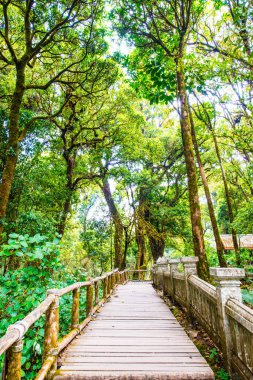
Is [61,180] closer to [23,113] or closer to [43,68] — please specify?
[23,113]

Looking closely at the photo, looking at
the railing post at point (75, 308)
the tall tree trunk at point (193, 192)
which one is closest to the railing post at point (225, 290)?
the railing post at point (75, 308)

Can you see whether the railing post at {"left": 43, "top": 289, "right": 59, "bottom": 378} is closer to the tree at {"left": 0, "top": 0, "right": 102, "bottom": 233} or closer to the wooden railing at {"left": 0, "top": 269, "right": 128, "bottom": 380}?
the wooden railing at {"left": 0, "top": 269, "right": 128, "bottom": 380}

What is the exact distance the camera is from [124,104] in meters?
14.9

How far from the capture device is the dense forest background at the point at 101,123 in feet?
23.4

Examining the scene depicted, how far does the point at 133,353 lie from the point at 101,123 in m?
13.1

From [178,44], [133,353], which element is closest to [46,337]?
[133,353]

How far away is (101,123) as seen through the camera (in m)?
15.2

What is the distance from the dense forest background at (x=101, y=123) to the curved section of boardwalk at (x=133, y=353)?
0.83 m

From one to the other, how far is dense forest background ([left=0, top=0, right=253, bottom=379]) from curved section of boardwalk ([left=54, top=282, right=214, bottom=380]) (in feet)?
2.73

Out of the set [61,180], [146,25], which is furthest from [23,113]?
[146,25]

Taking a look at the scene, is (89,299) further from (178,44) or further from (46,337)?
(178,44)

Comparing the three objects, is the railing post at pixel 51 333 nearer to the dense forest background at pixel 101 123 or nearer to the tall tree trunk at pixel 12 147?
the dense forest background at pixel 101 123

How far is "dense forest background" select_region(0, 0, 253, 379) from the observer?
712cm

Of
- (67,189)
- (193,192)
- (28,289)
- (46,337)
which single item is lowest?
(46,337)
